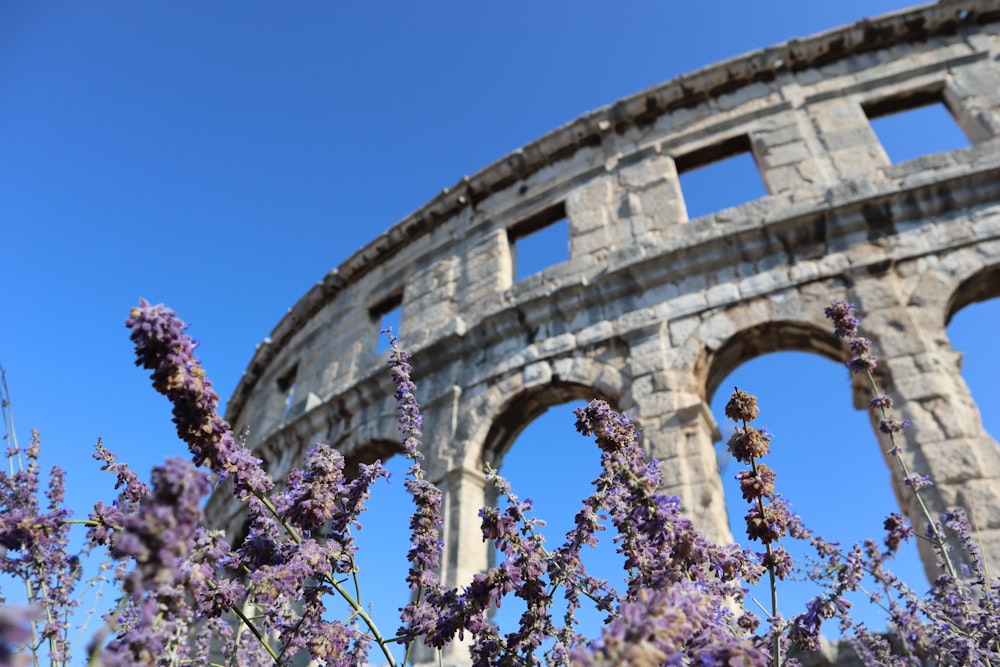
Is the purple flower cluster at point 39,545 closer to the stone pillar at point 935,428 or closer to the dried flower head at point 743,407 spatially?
the dried flower head at point 743,407

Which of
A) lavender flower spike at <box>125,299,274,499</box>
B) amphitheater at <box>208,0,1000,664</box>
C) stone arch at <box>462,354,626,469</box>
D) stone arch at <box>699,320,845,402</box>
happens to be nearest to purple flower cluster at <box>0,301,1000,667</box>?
lavender flower spike at <box>125,299,274,499</box>

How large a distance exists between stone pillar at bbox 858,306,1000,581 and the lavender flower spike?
16.0ft

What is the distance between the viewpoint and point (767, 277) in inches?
245

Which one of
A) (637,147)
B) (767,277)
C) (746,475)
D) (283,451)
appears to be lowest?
(746,475)

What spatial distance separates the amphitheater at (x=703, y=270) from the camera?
555 cm

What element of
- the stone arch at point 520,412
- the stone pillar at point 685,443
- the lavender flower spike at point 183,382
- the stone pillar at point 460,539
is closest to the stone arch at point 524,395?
the stone arch at point 520,412

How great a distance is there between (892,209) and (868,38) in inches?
120

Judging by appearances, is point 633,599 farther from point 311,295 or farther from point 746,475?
point 311,295

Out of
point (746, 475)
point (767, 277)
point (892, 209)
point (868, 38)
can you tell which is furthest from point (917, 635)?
point (868, 38)

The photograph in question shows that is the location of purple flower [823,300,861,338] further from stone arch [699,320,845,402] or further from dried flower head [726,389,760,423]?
stone arch [699,320,845,402]

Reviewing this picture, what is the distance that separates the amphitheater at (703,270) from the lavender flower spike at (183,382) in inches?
177

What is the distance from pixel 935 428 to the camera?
4.93m

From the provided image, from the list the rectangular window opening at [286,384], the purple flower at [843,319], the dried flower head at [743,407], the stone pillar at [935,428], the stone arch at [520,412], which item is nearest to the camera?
the dried flower head at [743,407]

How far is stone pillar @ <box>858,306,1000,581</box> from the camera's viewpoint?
177 inches
